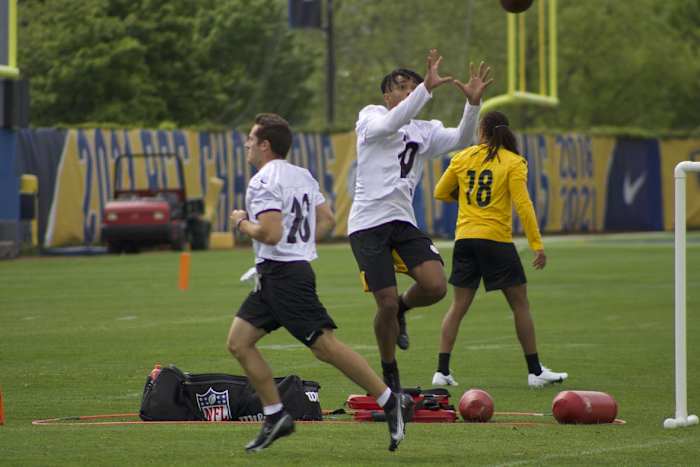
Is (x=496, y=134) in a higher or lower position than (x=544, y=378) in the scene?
higher

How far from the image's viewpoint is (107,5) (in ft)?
152

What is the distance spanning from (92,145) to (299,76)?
24751 millimetres

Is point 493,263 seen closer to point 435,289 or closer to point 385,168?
point 435,289

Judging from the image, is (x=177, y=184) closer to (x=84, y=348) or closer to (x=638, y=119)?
(x=84, y=348)

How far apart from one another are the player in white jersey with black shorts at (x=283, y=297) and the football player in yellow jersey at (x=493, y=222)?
3.45m

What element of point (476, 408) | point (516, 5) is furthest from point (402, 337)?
point (516, 5)

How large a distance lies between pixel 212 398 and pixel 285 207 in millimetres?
1727

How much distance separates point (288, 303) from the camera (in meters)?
8.15

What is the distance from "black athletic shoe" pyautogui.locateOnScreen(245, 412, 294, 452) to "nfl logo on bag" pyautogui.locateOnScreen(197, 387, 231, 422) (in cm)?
149

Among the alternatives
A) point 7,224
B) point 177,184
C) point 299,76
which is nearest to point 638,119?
point 299,76

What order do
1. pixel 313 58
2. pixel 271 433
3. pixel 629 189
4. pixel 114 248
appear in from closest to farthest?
pixel 271 433, pixel 114 248, pixel 629 189, pixel 313 58

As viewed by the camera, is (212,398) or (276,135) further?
(212,398)

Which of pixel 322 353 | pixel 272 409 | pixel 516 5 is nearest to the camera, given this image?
pixel 272 409

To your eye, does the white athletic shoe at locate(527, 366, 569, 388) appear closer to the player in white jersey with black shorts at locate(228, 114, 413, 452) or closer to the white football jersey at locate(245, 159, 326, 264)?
the player in white jersey with black shorts at locate(228, 114, 413, 452)
